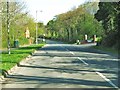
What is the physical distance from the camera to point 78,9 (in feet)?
349

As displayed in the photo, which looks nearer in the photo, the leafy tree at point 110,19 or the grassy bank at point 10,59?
the grassy bank at point 10,59

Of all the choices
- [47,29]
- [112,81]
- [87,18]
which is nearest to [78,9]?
[87,18]

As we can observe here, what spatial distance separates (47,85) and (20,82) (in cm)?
149

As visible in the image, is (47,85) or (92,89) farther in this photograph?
(47,85)

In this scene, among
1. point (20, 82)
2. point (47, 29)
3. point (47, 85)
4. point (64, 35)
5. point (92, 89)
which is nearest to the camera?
point (92, 89)

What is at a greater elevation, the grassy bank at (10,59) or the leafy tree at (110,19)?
the leafy tree at (110,19)

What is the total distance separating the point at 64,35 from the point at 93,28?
99.9ft

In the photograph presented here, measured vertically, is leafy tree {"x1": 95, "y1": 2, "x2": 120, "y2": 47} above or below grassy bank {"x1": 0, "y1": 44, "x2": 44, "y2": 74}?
above

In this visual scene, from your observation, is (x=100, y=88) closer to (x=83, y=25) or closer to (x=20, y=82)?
(x=20, y=82)

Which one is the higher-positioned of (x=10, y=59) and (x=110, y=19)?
(x=110, y=19)

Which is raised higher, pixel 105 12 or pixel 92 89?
pixel 105 12

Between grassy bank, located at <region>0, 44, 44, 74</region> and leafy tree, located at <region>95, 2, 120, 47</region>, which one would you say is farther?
leafy tree, located at <region>95, 2, 120, 47</region>

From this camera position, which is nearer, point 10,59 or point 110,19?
point 10,59

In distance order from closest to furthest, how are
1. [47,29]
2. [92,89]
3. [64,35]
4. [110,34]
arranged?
[92,89] → [110,34] → [64,35] → [47,29]
